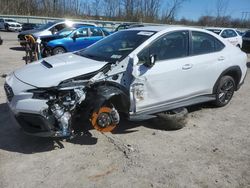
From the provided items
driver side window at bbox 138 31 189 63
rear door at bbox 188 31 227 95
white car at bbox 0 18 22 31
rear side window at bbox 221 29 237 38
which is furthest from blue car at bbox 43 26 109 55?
white car at bbox 0 18 22 31

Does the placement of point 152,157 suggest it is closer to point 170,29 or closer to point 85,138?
point 85,138

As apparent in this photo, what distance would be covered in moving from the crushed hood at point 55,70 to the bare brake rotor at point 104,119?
2.11ft

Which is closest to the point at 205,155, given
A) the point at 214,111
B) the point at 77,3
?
the point at 214,111

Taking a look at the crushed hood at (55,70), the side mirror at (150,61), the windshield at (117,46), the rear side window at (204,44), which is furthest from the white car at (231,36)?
the crushed hood at (55,70)

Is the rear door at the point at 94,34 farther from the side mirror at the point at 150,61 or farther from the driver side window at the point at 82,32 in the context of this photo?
the side mirror at the point at 150,61

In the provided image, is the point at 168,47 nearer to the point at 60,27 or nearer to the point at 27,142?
the point at 27,142

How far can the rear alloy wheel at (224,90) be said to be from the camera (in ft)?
20.6

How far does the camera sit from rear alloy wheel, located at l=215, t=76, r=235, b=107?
6289mm

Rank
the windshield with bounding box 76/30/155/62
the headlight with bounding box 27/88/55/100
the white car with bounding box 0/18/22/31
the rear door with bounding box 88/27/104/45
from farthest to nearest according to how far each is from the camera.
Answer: the white car with bounding box 0/18/22/31, the rear door with bounding box 88/27/104/45, the windshield with bounding box 76/30/155/62, the headlight with bounding box 27/88/55/100

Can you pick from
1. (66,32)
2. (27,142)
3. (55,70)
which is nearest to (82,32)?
(66,32)

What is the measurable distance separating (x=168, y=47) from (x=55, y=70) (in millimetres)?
2011

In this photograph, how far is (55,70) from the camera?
4.55 meters

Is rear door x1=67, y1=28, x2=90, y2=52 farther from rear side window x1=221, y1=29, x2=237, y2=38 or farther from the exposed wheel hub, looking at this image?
the exposed wheel hub

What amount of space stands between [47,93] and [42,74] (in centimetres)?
37
